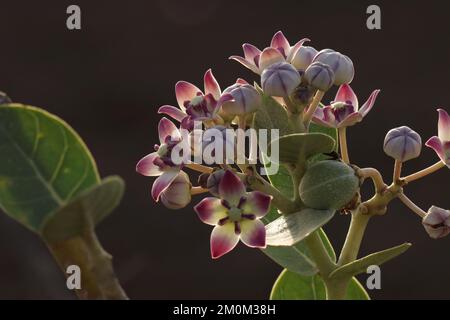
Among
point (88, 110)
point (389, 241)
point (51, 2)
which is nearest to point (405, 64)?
point (389, 241)

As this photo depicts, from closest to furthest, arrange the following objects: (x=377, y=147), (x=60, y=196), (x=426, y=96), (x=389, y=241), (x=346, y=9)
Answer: (x=60, y=196) < (x=389, y=241) < (x=377, y=147) < (x=426, y=96) < (x=346, y=9)

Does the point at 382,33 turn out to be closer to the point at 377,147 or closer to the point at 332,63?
the point at 377,147

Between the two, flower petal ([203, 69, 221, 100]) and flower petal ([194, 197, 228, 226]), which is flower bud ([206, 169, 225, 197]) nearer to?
flower petal ([194, 197, 228, 226])

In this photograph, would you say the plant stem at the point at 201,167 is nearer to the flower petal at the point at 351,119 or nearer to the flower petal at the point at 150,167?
the flower petal at the point at 150,167

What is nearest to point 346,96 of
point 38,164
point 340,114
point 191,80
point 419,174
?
point 340,114

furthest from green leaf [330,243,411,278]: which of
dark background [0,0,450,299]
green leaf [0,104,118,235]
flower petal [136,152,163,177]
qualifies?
dark background [0,0,450,299]
